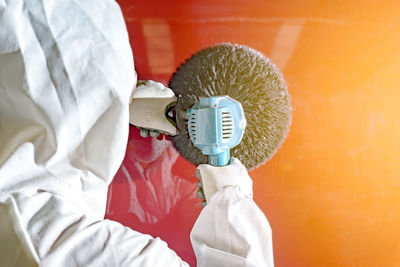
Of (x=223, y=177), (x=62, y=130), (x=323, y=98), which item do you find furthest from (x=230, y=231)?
(x=323, y=98)

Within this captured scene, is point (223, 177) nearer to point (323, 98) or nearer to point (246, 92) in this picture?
point (246, 92)

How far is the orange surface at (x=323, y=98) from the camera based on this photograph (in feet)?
3.15

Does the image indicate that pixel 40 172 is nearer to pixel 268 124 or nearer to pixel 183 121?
pixel 183 121

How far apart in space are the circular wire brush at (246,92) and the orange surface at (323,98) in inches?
5.5

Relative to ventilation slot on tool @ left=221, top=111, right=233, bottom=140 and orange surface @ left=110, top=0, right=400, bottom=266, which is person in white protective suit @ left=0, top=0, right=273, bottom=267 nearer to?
ventilation slot on tool @ left=221, top=111, right=233, bottom=140

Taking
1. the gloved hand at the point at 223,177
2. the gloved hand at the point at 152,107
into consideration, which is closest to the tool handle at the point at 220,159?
the gloved hand at the point at 223,177

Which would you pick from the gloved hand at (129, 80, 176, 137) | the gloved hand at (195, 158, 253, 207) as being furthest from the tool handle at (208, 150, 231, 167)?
the gloved hand at (129, 80, 176, 137)

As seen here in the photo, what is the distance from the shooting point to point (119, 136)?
0.55 m

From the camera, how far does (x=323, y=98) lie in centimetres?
97

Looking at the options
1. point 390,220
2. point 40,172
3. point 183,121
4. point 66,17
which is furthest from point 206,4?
point 390,220

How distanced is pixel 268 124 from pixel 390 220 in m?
0.55

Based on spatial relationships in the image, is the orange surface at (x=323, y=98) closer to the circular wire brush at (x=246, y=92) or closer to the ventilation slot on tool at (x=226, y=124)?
the circular wire brush at (x=246, y=92)

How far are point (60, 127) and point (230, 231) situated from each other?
0.37 metres

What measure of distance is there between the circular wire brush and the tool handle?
0.06 meters
